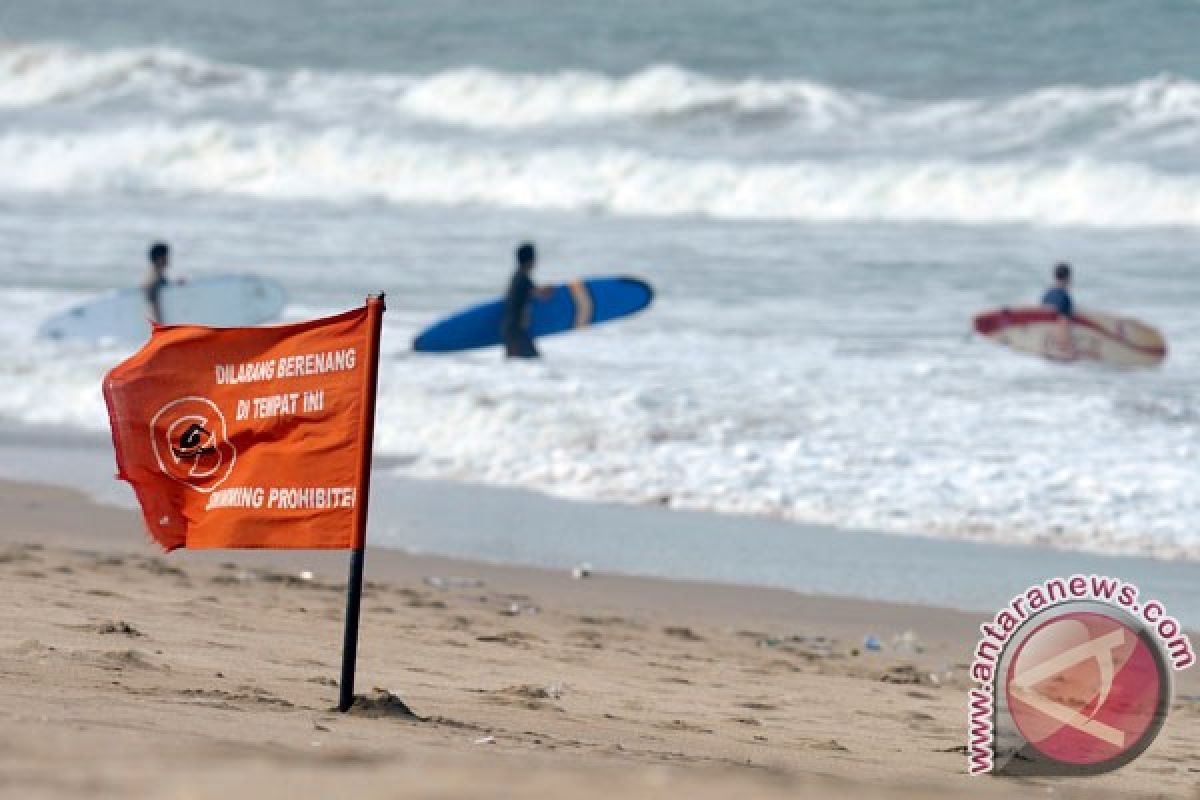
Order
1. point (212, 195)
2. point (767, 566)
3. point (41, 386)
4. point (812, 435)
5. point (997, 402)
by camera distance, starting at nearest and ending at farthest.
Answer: point (767, 566), point (812, 435), point (997, 402), point (41, 386), point (212, 195)

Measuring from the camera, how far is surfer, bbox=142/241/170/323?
15562 mm

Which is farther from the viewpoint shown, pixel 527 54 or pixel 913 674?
pixel 527 54

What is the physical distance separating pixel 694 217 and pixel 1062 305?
12382 millimetres

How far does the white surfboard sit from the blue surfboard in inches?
79.6

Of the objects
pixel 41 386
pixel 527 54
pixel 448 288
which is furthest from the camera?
pixel 527 54

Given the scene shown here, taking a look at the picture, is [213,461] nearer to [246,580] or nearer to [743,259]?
[246,580]

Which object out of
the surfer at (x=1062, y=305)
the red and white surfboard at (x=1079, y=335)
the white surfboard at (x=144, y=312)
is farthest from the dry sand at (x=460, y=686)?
the surfer at (x=1062, y=305)

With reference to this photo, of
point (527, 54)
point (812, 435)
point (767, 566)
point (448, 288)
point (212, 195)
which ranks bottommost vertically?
point (767, 566)

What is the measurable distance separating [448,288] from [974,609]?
12.4 m

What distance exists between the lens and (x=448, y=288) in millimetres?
20203

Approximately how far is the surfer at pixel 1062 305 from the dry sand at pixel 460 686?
802 centimetres

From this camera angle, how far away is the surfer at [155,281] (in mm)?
15562

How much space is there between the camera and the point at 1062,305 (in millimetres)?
16219

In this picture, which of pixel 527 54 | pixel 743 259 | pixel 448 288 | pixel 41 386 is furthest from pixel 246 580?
pixel 527 54
